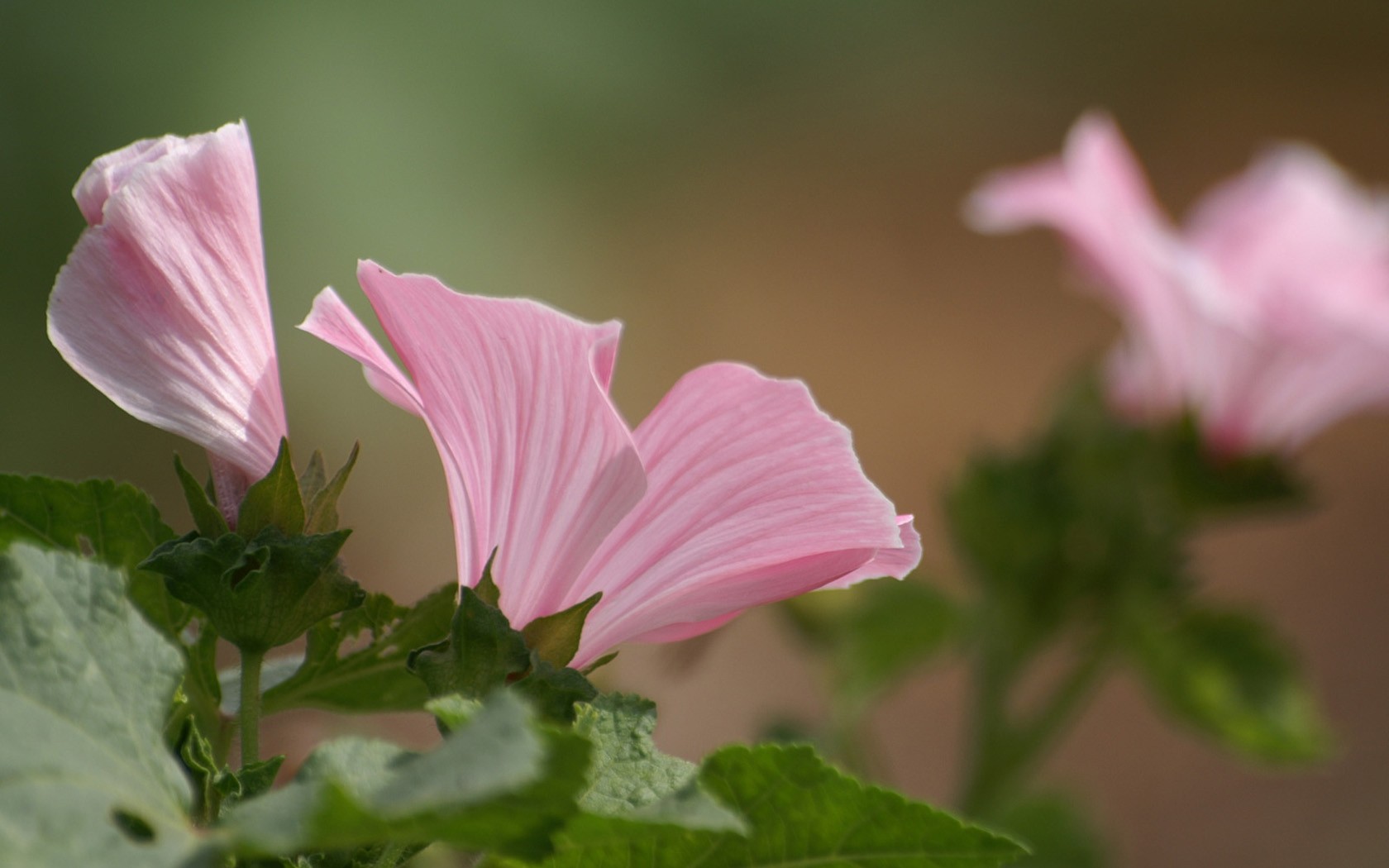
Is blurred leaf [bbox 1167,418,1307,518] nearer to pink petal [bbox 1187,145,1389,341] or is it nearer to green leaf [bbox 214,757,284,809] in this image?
pink petal [bbox 1187,145,1389,341]

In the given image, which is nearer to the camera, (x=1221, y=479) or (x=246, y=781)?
(x=246, y=781)

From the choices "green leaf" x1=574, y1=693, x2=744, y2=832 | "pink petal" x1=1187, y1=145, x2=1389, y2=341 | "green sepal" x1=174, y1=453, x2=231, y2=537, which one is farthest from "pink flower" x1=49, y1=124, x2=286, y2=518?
"pink petal" x1=1187, y1=145, x2=1389, y2=341

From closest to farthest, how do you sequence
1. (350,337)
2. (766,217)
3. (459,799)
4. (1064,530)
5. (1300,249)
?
(459,799) → (350,337) → (1064,530) → (1300,249) → (766,217)

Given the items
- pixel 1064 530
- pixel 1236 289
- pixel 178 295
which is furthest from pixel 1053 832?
pixel 178 295

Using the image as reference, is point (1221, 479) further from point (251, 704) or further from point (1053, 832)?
point (251, 704)

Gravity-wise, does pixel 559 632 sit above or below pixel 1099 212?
below

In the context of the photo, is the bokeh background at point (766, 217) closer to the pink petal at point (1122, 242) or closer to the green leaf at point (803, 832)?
the pink petal at point (1122, 242)
